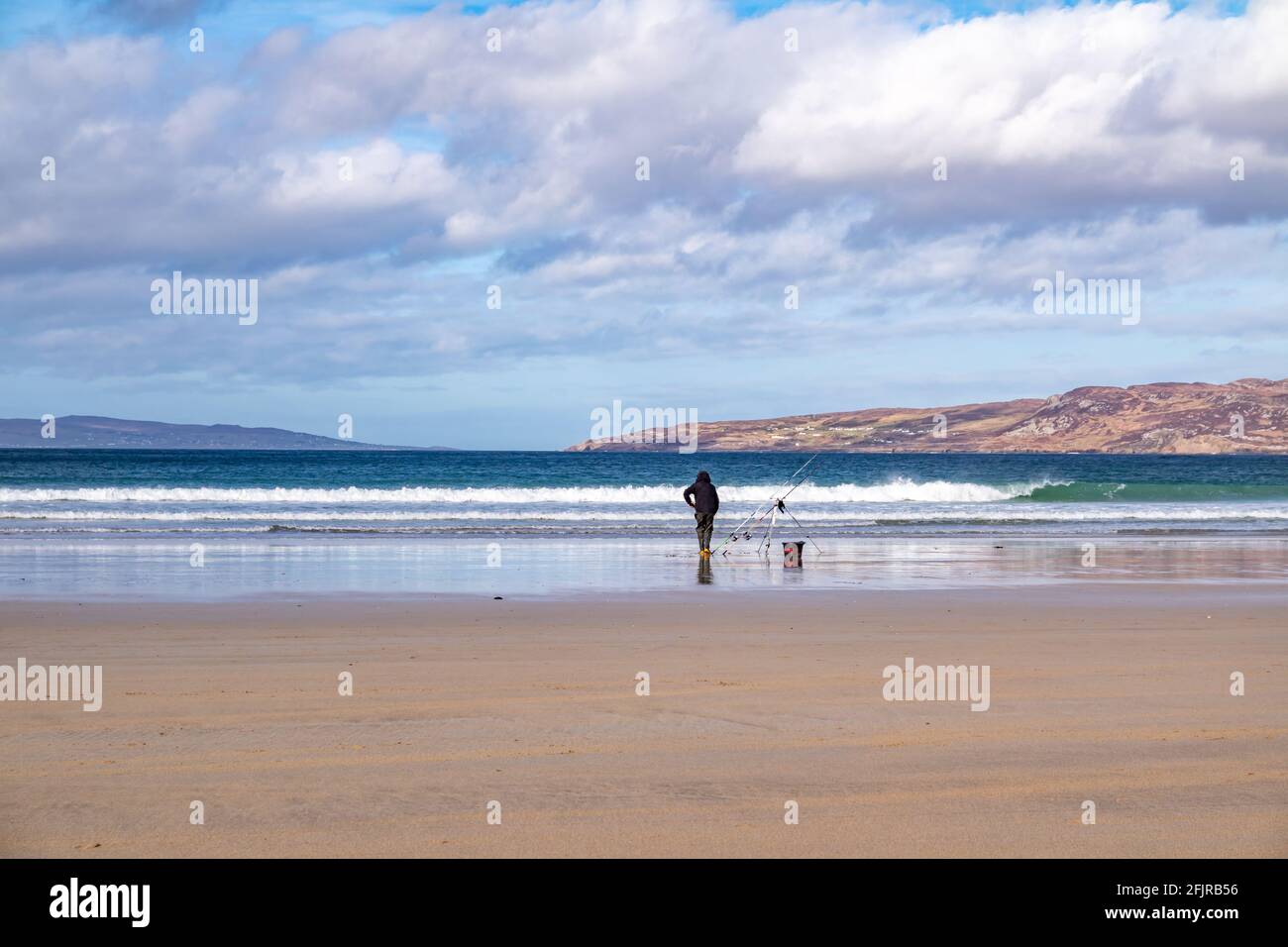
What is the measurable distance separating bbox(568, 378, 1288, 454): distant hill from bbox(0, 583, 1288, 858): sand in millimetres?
129130

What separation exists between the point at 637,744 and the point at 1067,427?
168 m

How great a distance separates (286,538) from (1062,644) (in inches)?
711

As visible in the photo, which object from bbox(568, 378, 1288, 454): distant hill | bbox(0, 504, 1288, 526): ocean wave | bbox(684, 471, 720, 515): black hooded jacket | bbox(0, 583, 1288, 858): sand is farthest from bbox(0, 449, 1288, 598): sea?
bbox(568, 378, 1288, 454): distant hill

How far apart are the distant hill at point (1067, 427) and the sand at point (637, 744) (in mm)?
129130

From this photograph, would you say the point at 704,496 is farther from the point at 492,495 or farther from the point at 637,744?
the point at 492,495

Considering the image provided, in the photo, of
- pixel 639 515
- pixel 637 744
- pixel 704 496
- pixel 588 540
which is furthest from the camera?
pixel 639 515

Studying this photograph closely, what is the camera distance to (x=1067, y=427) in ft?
538

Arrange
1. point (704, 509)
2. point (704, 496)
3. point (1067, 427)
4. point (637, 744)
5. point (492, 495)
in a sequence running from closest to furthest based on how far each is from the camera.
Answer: point (637, 744) < point (704, 509) < point (704, 496) < point (492, 495) < point (1067, 427)

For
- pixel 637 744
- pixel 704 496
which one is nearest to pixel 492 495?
pixel 704 496

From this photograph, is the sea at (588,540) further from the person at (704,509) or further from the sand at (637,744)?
the sand at (637,744)

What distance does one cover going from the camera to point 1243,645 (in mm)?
9844

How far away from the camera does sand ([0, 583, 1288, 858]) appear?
188 inches
